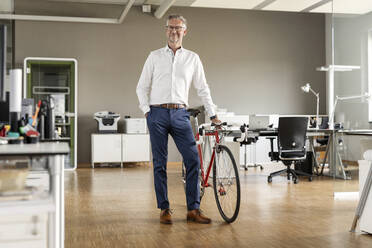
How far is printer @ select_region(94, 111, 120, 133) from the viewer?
8.80m

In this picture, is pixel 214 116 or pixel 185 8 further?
pixel 185 8

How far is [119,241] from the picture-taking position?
3.18 m

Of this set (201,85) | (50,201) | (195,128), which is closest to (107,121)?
(195,128)

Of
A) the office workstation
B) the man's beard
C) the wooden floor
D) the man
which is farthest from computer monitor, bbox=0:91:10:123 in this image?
the man's beard

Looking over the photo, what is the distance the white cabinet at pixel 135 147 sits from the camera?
A: 888 centimetres

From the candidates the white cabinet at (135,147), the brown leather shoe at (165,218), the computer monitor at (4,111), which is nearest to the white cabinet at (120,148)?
the white cabinet at (135,147)

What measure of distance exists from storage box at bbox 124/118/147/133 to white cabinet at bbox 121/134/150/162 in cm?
9

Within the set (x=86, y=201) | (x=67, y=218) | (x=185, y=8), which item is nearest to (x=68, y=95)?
(x=185, y=8)

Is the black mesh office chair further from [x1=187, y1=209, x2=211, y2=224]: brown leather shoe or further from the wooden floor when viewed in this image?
[x1=187, y1=209, x2=211, y2=224]: brown leather shoe

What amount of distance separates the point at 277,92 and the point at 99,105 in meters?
3.76

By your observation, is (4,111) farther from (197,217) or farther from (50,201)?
(197,217)

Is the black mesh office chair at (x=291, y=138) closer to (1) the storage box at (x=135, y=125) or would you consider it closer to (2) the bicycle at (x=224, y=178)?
(2) the bicycle at (x=224, y=178)

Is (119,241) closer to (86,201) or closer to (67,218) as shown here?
(67,218)

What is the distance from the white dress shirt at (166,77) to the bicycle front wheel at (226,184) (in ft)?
1.19
